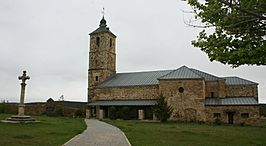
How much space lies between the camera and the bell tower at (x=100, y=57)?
42438 millimetres

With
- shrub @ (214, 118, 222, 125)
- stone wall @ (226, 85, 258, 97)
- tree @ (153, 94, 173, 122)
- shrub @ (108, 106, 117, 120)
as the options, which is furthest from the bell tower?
shrub @ (214, 118, 222, 125)

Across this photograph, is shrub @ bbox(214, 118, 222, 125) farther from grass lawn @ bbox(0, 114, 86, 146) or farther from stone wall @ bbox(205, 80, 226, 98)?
grass lawn @ bbox(0, 114, 86, 146)

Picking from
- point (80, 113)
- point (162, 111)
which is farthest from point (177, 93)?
point (80, 113)

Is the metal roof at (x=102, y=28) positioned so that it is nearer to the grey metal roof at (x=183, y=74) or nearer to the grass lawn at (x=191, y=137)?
the grey metal roof at (x=183, y=74)

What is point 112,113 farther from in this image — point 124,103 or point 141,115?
point 141,115

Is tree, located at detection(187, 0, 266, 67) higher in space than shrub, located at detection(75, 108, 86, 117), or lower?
higher

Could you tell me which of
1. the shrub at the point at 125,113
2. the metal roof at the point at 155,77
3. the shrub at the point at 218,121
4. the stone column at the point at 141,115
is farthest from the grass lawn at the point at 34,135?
the metal roof at the point at 155,77

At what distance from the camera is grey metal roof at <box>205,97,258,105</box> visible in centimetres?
2952

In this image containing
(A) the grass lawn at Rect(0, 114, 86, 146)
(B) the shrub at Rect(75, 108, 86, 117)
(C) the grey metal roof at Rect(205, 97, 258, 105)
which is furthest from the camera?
(B) the shrub at Rect(75, 108, 86, 117)

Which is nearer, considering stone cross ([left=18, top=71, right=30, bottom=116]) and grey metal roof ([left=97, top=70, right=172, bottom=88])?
stone cross ([left=18, top=71, right=30, bottom=116])

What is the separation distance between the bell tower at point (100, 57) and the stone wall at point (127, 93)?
7.24ft

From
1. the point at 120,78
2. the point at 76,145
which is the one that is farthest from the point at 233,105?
the point at 76,145

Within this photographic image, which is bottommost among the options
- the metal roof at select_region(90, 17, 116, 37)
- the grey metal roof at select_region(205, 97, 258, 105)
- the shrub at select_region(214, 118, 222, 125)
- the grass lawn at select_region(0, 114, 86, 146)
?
the shrub at select_region(214, 118, 222, 125)

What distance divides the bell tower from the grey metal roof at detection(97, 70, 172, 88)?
59.9 inches
